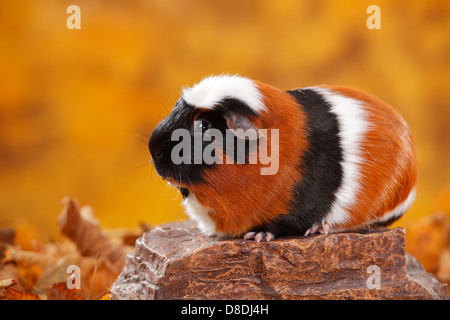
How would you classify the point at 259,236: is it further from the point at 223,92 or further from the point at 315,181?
the point at 223,92

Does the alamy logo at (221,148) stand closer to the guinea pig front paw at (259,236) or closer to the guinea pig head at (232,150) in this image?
the guinea pig head at (232,150)

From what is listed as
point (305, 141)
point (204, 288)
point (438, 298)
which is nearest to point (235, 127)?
point (305, 141)

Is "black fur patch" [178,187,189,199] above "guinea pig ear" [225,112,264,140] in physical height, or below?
below

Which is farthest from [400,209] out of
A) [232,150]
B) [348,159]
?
[232,150]

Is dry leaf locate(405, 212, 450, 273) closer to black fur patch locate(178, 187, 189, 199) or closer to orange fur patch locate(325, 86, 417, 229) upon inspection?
orange fur patch locate(325, 86, 417, 229)

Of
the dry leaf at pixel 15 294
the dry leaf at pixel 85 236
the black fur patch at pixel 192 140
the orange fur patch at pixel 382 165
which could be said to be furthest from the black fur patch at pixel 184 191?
the dry leaf at pixel 85 236

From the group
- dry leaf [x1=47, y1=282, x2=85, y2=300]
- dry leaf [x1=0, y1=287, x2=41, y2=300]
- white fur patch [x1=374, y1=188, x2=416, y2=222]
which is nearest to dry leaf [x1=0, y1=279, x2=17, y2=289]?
dry leaf [x1=0, y1=287, x2=41, y2=300]
